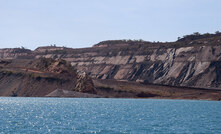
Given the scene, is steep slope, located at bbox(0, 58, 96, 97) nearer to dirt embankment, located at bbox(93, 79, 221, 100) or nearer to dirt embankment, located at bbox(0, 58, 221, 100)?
dirt embankment, located at bbox(0, 58, 221, 100)

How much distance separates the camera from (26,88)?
449 ft

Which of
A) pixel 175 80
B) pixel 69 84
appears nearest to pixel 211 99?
pixel 175 80

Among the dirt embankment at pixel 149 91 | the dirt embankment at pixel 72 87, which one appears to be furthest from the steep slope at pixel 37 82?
the dirt embankment at pixel 149 91

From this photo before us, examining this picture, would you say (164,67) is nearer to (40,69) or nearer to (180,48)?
(180,48)

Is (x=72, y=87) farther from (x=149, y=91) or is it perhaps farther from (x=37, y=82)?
(x=149, y=91)

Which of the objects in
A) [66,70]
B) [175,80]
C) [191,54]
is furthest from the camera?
[191,54]

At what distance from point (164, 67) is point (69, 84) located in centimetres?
6020

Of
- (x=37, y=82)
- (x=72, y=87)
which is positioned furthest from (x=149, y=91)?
(x=37, y=82)

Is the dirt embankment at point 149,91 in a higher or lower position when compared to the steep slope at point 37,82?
lower

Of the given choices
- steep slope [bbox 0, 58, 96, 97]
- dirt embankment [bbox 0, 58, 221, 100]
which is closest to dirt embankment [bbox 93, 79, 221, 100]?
dirt embankment [bbox 0, 58, 221, 100]

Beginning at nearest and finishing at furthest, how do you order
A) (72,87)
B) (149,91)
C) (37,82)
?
(37,82) < (72,87) < (149,91)

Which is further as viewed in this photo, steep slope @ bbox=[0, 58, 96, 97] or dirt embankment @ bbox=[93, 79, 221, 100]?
dirt embankment @ bbox=[93, 79, 221, 100]

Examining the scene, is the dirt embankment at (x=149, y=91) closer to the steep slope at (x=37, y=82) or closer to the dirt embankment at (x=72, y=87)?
the dirt embankment at (x=72, y=87)

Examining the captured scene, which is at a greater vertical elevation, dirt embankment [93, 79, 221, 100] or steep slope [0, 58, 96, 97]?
steep slope [0, 58, 96, 97]
